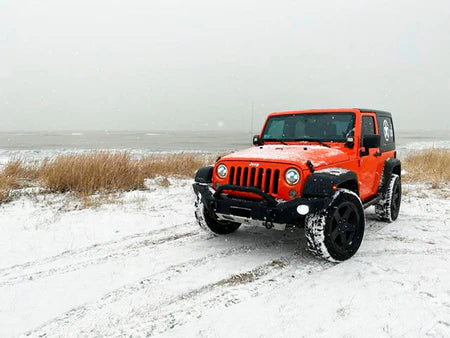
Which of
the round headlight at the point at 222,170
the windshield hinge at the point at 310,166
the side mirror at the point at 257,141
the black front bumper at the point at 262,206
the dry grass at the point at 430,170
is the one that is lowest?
the dry grass at the point at 430,170

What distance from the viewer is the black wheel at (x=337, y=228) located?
137 inches

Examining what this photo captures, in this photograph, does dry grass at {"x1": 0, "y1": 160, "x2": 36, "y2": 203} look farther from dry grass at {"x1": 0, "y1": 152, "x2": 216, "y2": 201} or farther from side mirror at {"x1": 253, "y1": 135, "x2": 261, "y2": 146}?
side mirror at {"x1": 253, "y1": 135, "x2": 261, "y2": 146}

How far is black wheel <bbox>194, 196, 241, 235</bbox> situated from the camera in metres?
4.44

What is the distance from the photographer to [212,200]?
3.96 metres

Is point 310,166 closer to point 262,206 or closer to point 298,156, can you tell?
point 298,156

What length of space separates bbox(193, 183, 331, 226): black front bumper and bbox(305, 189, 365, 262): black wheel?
144 mm

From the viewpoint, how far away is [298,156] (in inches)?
151

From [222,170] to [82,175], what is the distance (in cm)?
458

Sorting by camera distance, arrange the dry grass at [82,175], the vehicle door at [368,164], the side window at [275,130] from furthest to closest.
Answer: the dry grass at [82,175] → the side window at [275,130] → the vehicle door at [368,164]

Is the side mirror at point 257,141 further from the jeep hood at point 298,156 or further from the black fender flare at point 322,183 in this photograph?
the black fender flare at point 322,183

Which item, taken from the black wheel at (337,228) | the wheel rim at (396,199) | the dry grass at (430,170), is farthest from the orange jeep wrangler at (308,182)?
the dry grass at (430,170)

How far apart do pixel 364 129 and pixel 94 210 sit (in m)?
4.58

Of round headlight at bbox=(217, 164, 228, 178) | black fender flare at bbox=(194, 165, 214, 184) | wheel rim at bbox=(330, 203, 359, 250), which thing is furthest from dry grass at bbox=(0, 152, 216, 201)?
wheel rim at bbox=(330, 203, 359, 250)

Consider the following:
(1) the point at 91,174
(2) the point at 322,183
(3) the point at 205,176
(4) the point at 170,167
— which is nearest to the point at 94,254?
(3) the point at 205,176
